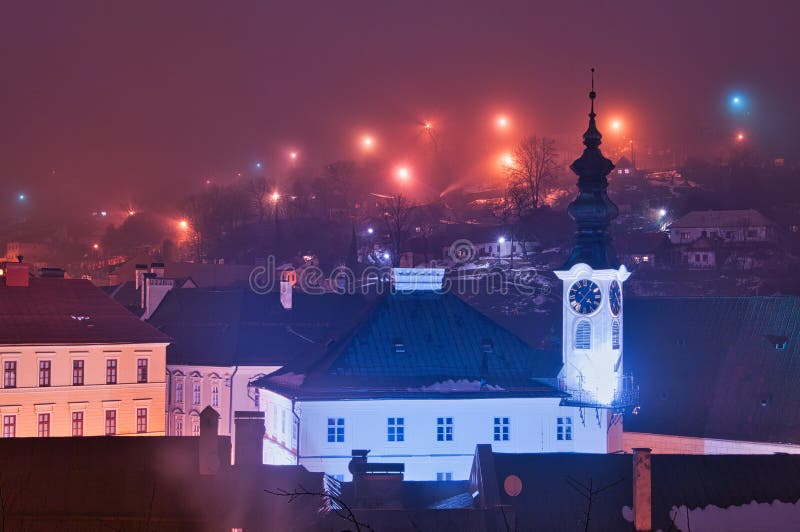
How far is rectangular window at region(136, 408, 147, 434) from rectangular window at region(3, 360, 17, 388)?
5689mm

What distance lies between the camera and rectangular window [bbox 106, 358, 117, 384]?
58.0m

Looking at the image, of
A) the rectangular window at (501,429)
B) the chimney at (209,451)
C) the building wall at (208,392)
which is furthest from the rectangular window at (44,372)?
the chimney at (209,451)

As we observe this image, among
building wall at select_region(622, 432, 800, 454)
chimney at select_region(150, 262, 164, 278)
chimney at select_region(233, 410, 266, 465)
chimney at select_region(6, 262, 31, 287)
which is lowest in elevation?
building wall at select_region(622, 432, 800, 454)

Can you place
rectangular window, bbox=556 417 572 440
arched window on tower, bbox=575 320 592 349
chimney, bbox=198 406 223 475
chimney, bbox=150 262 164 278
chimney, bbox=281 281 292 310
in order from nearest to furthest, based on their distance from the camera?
chimney, bbox=198 406 223 475
rectangular window, bbox=556 417 572 440
arched window on tower, bbox=575 320 592 349
chimney, bbox=281 281 292 310
chimney, bbox=150 262 164 278

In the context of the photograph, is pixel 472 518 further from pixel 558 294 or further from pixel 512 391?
pixel 558 294

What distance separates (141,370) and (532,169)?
92148 mm

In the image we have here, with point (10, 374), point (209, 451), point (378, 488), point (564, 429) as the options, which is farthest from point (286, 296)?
point (378, 488)

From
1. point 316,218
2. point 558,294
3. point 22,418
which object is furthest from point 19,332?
point 316,218

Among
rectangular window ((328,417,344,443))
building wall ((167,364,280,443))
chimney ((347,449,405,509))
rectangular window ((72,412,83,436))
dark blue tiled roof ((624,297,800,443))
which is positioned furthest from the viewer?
building wall ((167,364,280,443))

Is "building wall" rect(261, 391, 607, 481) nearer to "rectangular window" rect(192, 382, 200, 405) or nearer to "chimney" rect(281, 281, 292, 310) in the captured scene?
"rectangular window" rect(192, 382, 200, 405)

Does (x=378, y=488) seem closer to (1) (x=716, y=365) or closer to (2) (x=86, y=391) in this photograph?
(1) (x=716, y=365)

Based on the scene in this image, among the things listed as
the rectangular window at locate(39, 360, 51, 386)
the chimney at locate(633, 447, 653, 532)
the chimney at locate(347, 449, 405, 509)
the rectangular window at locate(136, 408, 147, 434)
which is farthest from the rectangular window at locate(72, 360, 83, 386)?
the chimney at locate(633, 447, 653, 532)

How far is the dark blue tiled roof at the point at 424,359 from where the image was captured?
158 ft

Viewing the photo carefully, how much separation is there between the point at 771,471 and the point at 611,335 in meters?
18.7
